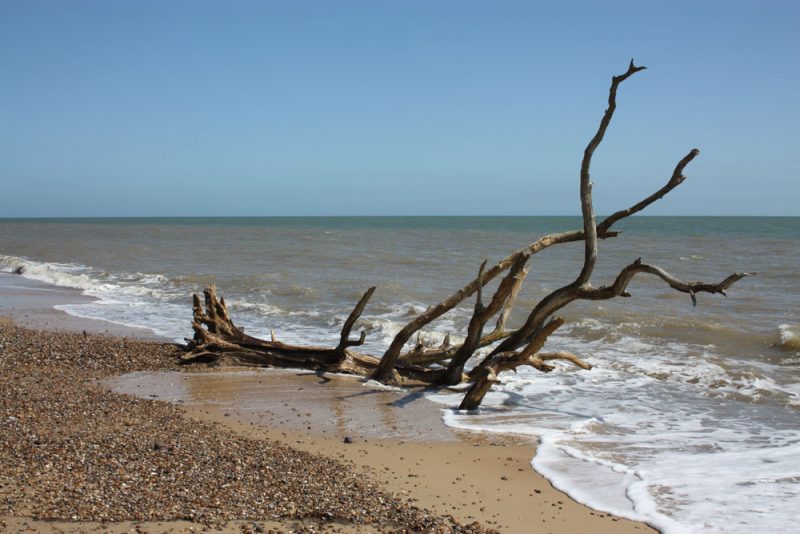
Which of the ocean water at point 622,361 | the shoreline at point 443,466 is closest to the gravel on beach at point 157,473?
the shoreline at point 443,466

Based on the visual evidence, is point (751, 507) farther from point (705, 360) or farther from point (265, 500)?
point (705, 360)

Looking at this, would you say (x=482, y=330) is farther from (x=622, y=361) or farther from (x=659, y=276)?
(x=622, y=361)

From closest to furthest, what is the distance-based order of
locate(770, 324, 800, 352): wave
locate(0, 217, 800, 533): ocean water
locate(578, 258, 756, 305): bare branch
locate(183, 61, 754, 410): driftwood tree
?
locate(0, 217, 800, 533): ocean water
locate(578, 258, 756, 305): bare branch
locate(183, 61, 754, 410): driftwood tree
locate(770, 324, 800, 352): wave

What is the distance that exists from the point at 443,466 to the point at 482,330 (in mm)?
3184

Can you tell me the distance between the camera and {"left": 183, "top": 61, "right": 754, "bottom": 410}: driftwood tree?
301 inches

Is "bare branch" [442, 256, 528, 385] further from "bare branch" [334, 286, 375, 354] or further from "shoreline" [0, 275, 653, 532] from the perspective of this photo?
"bare branch" [334, 286, 375, 354]

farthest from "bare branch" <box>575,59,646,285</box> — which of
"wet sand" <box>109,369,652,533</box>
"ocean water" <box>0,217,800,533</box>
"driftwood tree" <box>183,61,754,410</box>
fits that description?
"wet sand" <box>109,369,652,533</box>

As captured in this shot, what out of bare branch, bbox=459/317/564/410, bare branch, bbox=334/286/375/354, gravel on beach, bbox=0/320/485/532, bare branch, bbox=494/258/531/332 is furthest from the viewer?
bare branch, bbox=334/286/375/354

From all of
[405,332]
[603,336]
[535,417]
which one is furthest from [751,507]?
[603,336]

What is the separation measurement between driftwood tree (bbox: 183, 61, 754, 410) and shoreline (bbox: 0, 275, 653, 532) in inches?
36.7

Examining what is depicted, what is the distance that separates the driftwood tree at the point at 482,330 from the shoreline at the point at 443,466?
931 millimetres

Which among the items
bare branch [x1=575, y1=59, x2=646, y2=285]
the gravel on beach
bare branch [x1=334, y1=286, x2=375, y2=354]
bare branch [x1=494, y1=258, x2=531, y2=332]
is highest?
bare branch [x1=575, y1=59, x2=646, y2=285]

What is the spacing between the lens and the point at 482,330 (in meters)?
8.87

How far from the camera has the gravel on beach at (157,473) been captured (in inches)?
176
